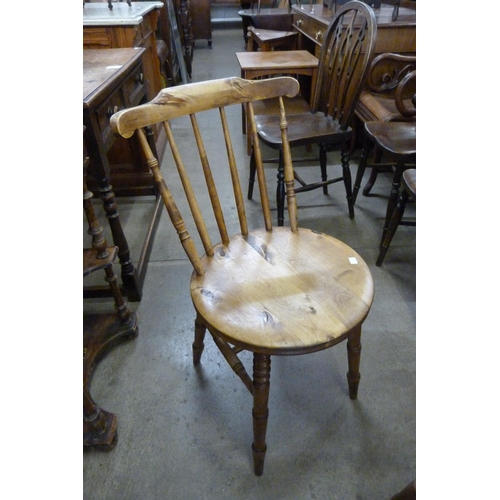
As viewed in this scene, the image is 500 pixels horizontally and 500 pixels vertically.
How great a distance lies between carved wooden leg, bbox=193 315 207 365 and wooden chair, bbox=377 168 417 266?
3.11 feet

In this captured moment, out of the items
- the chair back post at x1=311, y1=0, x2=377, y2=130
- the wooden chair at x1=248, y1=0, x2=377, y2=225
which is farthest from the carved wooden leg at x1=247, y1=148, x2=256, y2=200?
the chair back post at x1=311, y1=0, x2=377, y2=130

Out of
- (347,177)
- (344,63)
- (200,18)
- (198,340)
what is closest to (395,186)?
(347,177)

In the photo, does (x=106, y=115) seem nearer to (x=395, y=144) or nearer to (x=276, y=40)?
(x=395, y=144)

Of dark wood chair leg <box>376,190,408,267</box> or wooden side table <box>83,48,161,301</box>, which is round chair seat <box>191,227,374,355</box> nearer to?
wooden side table <box>83,48,161,301</box>

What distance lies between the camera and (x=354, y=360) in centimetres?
113

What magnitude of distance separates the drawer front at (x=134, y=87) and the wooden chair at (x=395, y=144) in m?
1.12

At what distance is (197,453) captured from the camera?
1108 mm

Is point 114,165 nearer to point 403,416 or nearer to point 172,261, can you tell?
point 172,261

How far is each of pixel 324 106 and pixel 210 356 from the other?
1.43m

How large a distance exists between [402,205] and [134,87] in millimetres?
1312

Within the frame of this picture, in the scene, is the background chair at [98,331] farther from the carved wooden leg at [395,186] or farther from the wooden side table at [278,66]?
the wooden side table at [278,66]

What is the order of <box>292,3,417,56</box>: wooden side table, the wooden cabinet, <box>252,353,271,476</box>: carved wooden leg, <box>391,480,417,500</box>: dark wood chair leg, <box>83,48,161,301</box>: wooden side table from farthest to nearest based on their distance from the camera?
the wooden cabinet, <box>292,3,417,56</box>: wooden side table, <box>83,48,161,301</box>: wooden side table, <box>252,353,271,476</box>: carved wooden leg, <box>391,480,417,500</box>: dark wood chair leg

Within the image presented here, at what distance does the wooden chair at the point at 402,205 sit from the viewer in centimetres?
142

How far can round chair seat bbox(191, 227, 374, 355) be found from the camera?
0.80 meters
